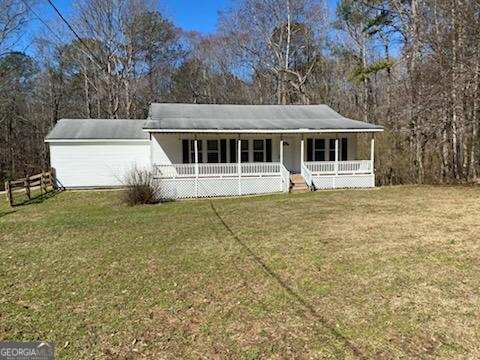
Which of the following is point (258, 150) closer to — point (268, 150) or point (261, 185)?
point (268, 150)

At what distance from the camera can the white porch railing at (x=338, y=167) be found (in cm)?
1777

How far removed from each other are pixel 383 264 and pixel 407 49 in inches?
659

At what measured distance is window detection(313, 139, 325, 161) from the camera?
19.6 m

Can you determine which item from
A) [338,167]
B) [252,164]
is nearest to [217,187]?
[252,164]

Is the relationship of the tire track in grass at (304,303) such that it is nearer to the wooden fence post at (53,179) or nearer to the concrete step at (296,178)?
the concrete step at (296,178)

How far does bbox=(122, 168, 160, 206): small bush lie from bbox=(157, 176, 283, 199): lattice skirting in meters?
1.07

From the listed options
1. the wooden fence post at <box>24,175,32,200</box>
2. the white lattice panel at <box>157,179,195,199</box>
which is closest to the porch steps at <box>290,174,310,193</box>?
the white lattice panel at <box>157,179,195,199</box>

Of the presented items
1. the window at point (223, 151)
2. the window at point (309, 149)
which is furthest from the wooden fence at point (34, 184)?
the window at point (309, 149)

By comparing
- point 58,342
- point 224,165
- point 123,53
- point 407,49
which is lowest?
point 58,342

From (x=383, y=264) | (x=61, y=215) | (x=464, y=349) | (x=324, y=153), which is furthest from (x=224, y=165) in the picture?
(x=464, y=349)

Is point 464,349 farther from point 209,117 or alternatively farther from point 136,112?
point 136,112

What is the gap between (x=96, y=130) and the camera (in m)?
20.1

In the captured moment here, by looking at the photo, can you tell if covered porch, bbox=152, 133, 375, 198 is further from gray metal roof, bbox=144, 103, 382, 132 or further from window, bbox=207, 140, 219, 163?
gray metal roof, bbox=144, 103, 382, 132

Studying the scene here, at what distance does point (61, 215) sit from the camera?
1248cm
